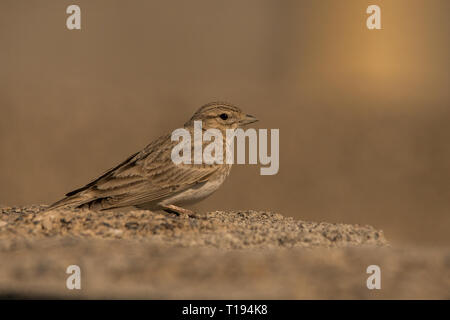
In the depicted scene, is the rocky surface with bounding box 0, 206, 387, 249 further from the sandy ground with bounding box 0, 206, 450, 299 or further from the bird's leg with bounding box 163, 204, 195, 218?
the bird's leg with bounding box 163, 204, 195, 218

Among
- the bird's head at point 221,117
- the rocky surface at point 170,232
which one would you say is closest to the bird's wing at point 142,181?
the rocky surface at point 170,232

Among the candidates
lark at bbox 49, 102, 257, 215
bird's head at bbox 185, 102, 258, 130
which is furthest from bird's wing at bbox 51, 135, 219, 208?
bird's head at bbox 185, 102, 258, 130

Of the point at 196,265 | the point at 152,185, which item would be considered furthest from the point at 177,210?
the point at 196,265

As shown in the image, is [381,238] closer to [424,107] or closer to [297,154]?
[297,154]

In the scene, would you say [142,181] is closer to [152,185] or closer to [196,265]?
[152,185]

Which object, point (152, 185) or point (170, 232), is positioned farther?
point (152, 185)
